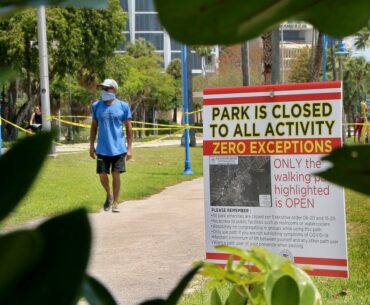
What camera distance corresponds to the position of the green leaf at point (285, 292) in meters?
0.74

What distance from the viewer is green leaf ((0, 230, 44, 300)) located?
30cm

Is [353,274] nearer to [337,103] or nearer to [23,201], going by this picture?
[337,103]

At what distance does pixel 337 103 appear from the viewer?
12.9 ft

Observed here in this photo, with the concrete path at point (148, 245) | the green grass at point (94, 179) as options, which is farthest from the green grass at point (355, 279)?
the green grass at point (94, 179)

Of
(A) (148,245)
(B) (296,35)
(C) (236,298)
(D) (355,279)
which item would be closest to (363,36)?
(B) (296,35)

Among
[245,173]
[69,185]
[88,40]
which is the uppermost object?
[88,40]

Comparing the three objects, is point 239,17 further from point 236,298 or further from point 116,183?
point 116,183

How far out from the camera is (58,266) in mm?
308

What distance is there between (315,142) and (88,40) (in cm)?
2310

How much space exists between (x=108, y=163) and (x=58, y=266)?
744 centimetres

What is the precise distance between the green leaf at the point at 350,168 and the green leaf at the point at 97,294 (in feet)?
0.57

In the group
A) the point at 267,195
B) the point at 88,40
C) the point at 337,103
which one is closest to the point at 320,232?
the point at 267,195

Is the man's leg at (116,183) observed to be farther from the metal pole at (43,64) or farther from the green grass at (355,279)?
the metal pole at (43,64)

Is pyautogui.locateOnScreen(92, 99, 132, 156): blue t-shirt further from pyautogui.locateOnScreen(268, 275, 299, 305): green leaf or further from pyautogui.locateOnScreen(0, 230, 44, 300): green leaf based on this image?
pyautogui.locateOnScreen(0, 230, 44, 300): green leaf
